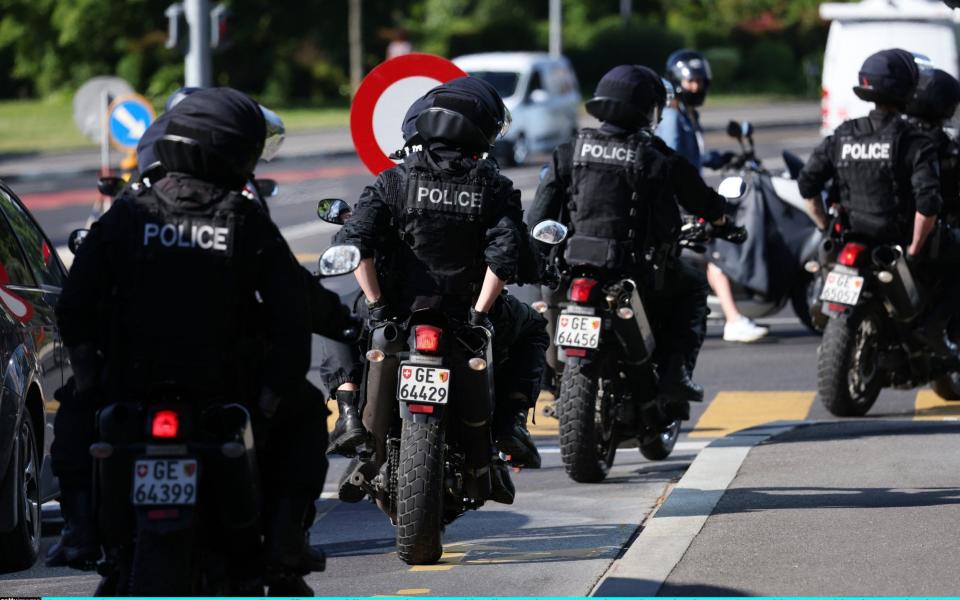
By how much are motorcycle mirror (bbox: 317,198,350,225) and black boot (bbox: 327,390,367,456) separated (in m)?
0.66

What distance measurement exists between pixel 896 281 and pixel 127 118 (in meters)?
11.8

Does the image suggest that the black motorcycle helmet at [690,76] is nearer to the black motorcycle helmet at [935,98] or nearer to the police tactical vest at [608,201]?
the black motorcycle helmet at [935,98]

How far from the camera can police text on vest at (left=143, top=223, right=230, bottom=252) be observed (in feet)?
16.8

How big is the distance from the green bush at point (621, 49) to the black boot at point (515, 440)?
57122mm

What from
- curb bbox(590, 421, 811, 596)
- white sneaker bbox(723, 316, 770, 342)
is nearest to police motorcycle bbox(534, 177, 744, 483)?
curb bbox(590, 421, 811, 596)

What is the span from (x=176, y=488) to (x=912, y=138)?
20.6ft

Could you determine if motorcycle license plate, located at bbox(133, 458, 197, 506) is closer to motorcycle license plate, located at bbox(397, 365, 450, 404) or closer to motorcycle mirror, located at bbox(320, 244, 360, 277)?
motorcycle mirror, located at bbox(320, 244, 360, 277)

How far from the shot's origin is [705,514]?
288 inches

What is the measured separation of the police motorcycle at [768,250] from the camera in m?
14.1

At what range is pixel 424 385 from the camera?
22.2 feet

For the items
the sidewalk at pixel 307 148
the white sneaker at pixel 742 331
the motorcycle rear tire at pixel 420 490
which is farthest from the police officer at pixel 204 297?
the sidewalk at pixel 307 148

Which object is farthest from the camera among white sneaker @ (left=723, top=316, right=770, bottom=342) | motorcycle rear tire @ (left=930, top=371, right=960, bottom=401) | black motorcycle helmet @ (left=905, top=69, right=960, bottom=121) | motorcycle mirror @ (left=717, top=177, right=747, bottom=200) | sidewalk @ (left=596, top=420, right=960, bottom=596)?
white sneaker @ (left=723, top=316, right=770, bottom=342)

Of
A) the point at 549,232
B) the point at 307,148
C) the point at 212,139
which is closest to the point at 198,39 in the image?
the point at 549,232

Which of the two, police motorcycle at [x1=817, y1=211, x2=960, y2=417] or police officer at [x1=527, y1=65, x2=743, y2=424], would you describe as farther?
police motorcycle at [x1=817, y1=211, x2=960, y2=417]
